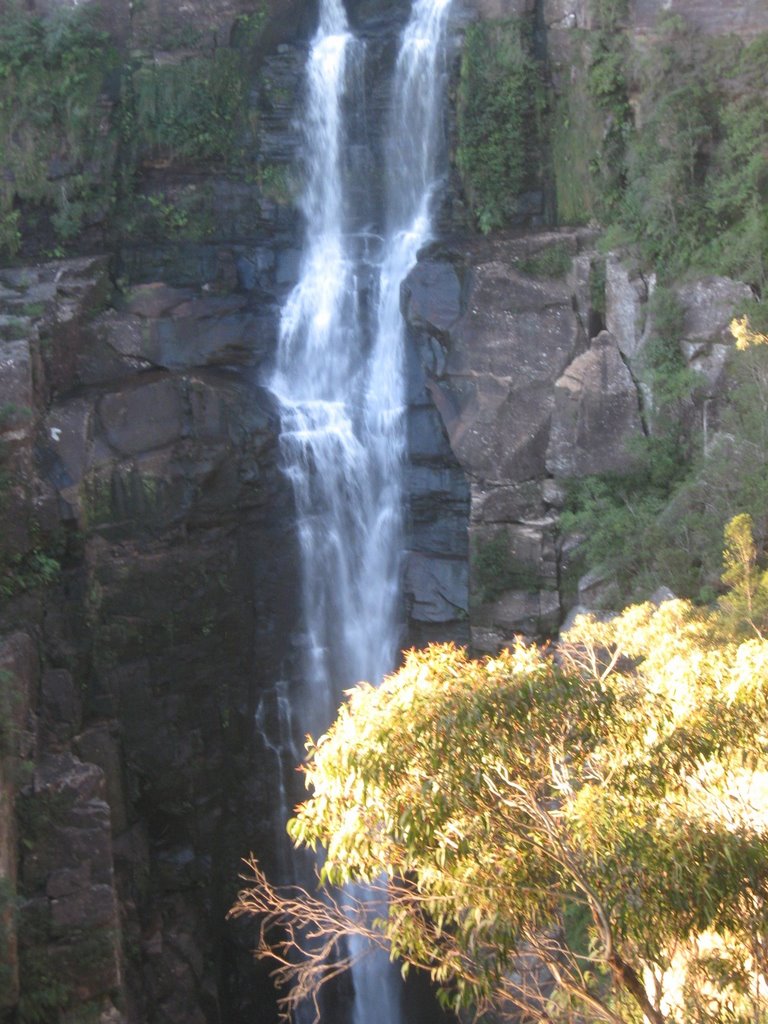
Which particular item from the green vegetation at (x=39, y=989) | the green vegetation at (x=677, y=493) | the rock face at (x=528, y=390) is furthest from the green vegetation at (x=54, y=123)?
the green vegetation at (x=39, y=989)

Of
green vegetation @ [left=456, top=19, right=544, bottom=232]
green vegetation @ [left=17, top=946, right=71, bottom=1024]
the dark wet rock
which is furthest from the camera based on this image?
green vegetation @ [left=456, top=19, right=544, bottom=232]

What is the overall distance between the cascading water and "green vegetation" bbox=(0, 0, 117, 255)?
13.5 ft

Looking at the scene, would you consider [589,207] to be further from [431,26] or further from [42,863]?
[42,863]

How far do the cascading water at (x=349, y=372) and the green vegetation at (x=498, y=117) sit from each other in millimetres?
843

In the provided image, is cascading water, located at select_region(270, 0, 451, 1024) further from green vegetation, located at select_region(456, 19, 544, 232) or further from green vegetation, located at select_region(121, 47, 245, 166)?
green vegetation, located at select_region(121, 47, 245, 166)

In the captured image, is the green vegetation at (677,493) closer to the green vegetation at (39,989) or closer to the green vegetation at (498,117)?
the green vegetation at (498,117)

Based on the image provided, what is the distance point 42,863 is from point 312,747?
801 cm

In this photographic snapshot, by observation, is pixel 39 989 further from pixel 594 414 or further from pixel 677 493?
pixel 594 414

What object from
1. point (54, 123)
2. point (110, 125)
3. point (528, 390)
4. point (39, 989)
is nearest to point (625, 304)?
point (528, 390)

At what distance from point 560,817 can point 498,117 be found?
637 inches

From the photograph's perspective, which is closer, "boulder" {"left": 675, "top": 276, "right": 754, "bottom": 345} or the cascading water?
"boulder" {"left": 675, "top": 276, "right": 754, "bottom": 345}

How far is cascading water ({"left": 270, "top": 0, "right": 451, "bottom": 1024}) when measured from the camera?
19.9 meters

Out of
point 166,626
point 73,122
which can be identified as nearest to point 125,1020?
point 166,626

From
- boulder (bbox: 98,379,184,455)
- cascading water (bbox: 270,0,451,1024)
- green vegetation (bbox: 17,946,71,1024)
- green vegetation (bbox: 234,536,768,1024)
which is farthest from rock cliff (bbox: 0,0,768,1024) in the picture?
green vegetation (bbox: 234,536,768,1024)
